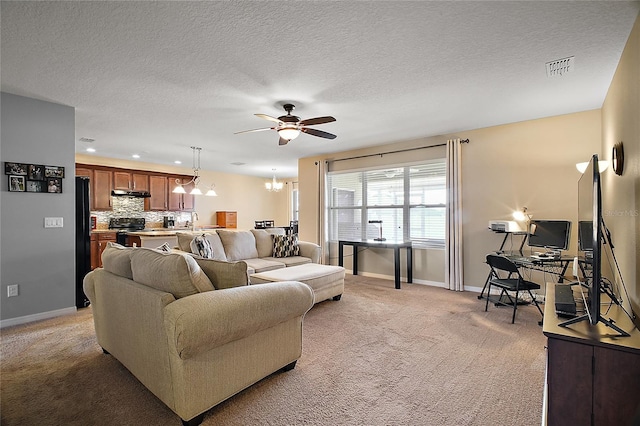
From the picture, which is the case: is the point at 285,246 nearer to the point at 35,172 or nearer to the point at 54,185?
the point at 54,185

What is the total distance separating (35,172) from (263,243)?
3043 mm

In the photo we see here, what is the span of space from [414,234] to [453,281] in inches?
42.6

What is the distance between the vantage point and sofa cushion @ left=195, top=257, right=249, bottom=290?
212 centimetres

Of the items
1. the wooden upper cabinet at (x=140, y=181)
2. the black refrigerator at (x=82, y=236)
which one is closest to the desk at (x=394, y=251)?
the black refrigerator at (x=82, y=236)

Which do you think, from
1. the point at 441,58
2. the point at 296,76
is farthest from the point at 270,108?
the point at 441,58

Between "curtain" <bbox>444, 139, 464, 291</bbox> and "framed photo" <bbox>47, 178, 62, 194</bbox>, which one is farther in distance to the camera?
"curtain" <bbox>444, 139, 464, 291</bbox>

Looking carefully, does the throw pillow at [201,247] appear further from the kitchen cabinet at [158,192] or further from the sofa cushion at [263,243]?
the kitchen cabinet at [158,192]

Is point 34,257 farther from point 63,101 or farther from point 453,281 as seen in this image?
point 453,281

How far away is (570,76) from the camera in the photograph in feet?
9.76

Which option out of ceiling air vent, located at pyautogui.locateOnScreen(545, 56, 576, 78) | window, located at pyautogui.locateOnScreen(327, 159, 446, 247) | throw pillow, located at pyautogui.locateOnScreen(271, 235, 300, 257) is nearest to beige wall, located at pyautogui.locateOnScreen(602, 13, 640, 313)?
ceiling air vent, located at pyautogui.locateOnScreen(545, 56, 576, 78)

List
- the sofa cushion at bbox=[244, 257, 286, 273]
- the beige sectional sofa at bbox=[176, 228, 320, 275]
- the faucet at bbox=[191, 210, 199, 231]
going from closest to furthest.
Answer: the sofa cushion at bbox=[244, 257, 286, 273] < the beige sectional sofa at bbox=[176, 228, 320, 275] < the faucet at bbox=[191, 210, 199, 231]

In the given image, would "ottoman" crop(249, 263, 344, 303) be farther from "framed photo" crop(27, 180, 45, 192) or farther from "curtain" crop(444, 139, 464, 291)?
"framed photo" crop(27, 180, 45, 192)

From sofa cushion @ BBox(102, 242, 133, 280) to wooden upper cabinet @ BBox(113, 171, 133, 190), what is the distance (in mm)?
5381

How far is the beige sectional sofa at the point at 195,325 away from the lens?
5.57ft
